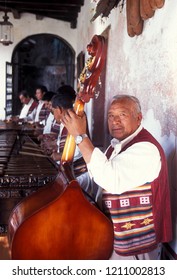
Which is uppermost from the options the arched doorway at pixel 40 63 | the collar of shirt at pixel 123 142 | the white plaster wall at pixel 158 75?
the arched doorway at pixel 40 63

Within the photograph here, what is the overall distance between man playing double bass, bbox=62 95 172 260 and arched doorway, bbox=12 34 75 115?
7.45 meters

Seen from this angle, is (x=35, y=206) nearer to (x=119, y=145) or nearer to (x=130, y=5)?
(x=119, y=145)

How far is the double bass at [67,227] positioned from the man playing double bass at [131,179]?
9 centimetres

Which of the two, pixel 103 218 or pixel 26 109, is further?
pixel 26 109

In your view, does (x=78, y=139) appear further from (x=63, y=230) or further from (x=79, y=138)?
(x=63, y=230)

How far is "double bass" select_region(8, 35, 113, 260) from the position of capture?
1.28 metres

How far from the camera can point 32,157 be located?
2.45 m

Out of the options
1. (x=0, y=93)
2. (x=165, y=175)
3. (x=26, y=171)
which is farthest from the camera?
(x=0, y=93)

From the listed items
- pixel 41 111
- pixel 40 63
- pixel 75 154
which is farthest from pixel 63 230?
pixel 40 63

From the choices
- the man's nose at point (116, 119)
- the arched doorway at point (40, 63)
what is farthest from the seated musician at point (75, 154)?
the arched doorway at point (40, 63)

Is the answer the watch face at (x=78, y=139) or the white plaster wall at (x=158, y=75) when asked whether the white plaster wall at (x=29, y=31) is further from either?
the watch face at (x=78, y=139)

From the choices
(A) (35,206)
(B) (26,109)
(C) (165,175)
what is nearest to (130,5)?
(C) (165,175)

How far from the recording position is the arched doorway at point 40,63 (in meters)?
8.81

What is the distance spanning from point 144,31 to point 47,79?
7.29 metres
